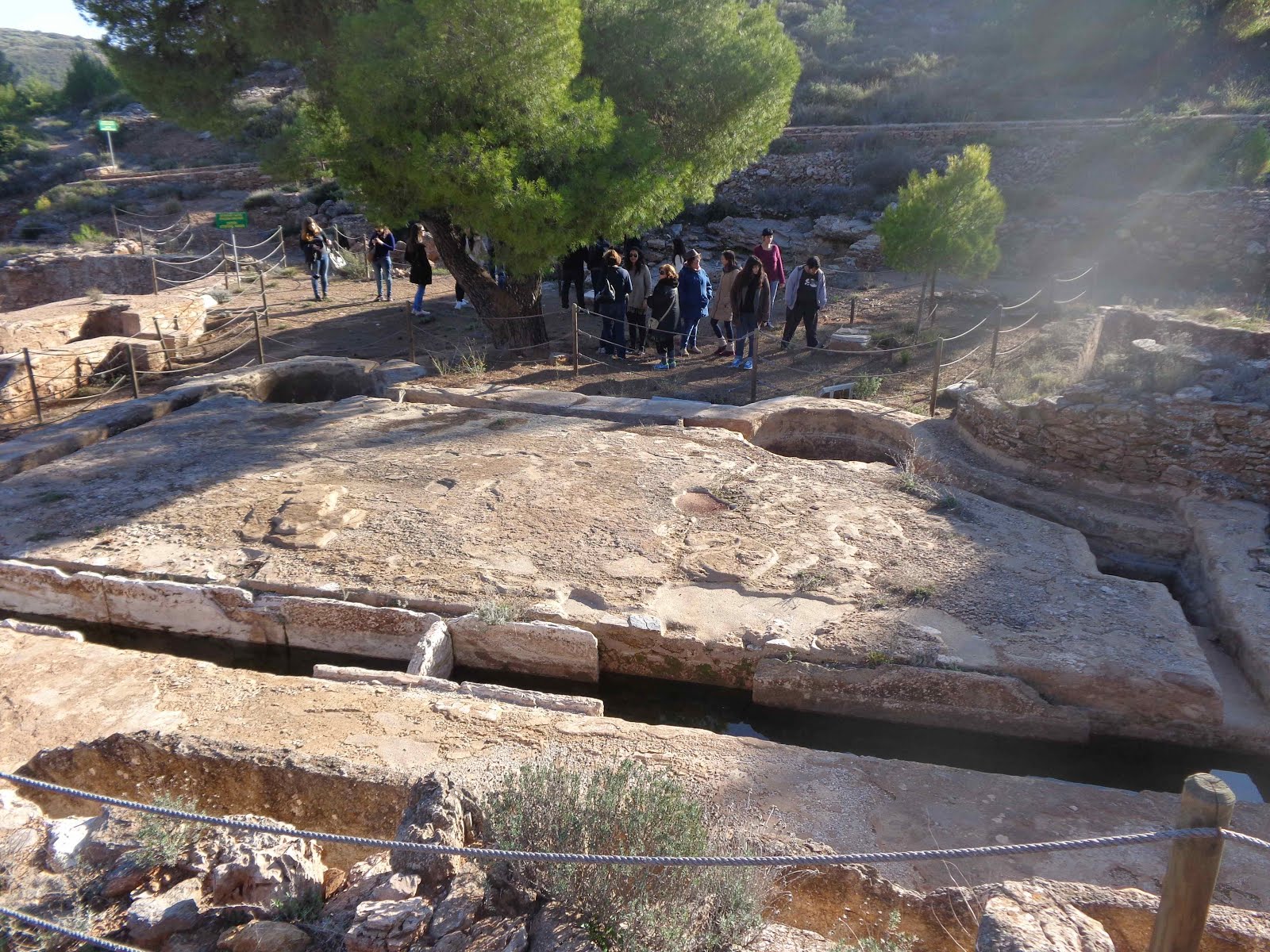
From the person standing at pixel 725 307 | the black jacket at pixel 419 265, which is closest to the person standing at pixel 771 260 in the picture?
the person standing at pixel 725 307

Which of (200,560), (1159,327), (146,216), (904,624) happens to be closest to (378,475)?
(200,560)

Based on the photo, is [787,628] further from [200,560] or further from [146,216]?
[146,216]

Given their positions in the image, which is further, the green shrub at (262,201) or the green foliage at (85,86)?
the green foliage at (85,86)

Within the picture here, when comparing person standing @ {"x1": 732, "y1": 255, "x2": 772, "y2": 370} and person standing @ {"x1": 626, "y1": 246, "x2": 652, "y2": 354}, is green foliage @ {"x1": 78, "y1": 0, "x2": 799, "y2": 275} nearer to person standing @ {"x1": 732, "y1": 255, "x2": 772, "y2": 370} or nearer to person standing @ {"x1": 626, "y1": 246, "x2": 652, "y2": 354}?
person standing @ {"x1": 626, "y1": 246, "x2": 652, "y2": 354}

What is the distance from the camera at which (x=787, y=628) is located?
5484mm

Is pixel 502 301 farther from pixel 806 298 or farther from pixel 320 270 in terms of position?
pixel 320 270

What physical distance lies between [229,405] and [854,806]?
841 centimetres

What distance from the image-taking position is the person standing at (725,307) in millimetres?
12031

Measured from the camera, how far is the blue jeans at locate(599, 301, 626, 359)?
1221 centimetres

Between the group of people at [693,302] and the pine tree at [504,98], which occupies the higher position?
the pine tree at [504,98]

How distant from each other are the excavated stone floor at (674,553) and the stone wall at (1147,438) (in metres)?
1.17

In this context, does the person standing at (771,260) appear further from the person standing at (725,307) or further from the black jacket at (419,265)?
the black jacket at (419,265)

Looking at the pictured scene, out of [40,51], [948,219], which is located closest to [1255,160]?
[948,219]

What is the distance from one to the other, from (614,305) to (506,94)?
321 centimetres
